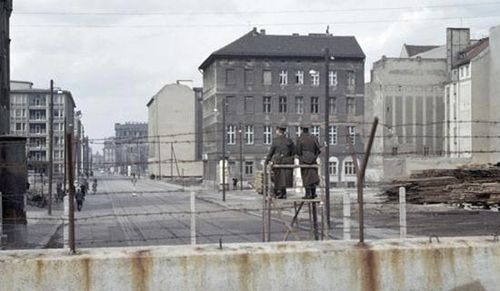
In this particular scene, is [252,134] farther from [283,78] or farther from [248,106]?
[283,78]

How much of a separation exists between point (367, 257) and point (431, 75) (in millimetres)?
91824

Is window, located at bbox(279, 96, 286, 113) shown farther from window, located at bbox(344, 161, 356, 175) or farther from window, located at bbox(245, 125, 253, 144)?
window, located at bbox(344, 161, 356, 175)

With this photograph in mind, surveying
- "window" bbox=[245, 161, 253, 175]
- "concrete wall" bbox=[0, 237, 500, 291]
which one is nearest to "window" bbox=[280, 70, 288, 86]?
"window" bbox=[245, 161, 253, 175]

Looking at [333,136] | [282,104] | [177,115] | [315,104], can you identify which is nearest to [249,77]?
[282,104]

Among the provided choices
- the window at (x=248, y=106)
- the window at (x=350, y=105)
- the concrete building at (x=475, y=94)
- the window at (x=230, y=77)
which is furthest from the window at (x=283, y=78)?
the concrete building at (x=475, y=94)

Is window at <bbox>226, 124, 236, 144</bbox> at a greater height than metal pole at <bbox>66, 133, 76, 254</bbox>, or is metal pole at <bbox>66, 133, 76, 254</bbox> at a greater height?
window at <bbox>226, 124, 236, 144</bbox>

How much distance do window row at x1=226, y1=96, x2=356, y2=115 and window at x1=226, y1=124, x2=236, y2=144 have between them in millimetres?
2227

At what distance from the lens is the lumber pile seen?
29.3 meters

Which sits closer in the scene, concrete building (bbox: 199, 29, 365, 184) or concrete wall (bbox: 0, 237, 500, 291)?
concrete wall (bbox: 0, 237, 500, 291)

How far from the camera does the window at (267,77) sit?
297 ft

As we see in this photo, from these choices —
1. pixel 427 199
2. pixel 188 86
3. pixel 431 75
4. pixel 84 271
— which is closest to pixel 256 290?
pixel 84 271

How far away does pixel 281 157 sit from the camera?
12477 millimetres

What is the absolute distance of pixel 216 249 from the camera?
24.8ft

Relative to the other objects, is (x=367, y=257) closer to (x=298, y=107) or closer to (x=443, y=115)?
(x=298, y=107)
